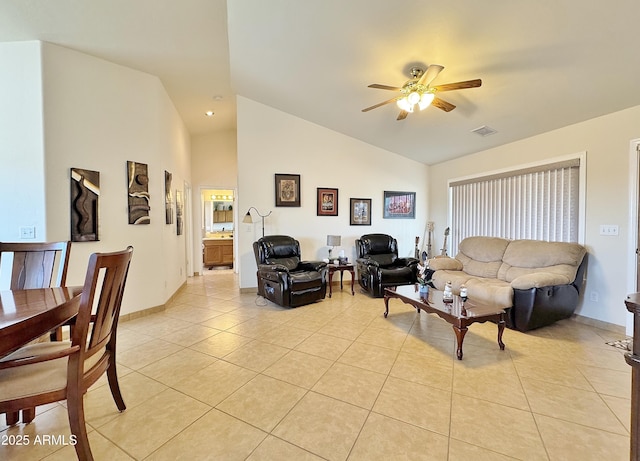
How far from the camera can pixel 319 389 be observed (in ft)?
6.82

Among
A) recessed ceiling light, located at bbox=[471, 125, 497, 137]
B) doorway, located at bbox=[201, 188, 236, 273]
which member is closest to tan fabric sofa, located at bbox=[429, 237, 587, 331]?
recessed ceiling light, located at bbox=[471, 125, 497, 137]

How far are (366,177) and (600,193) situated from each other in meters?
3.51

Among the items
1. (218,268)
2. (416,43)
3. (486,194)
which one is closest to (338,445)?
(416,43)

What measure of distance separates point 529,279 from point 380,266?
2242mm

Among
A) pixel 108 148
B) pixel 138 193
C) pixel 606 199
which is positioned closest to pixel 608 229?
pixel 606 199

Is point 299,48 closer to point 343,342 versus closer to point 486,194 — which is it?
point 343,342

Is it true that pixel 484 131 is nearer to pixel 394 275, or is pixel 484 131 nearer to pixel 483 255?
pixel 483 255

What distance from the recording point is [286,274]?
4004mm

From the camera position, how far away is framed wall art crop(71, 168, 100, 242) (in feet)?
10.0

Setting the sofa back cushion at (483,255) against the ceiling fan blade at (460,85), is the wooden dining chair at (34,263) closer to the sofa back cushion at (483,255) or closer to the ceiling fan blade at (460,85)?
the ceiling fan blade at (460,85)

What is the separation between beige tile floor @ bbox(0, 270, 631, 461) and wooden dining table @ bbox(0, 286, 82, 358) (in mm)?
815

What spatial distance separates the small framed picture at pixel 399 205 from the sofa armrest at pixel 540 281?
10.0 feet

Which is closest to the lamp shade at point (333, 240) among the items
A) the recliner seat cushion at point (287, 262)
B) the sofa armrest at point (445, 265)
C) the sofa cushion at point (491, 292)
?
the recliner seat cushion at point (287, 262)

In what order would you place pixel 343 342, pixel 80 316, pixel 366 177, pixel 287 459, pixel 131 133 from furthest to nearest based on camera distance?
pixel 366 177
pixel 131 133
pixel 343 342
pixel 287 459
pixel 80 316
